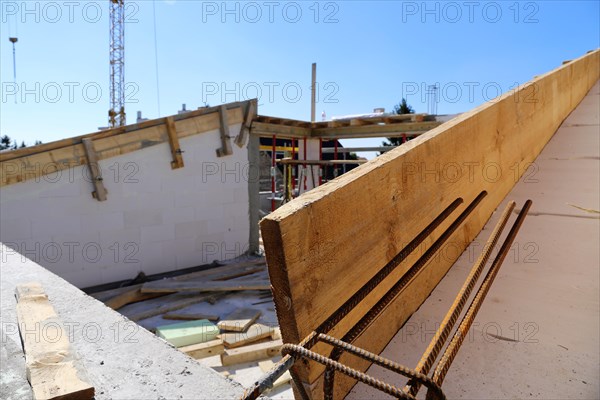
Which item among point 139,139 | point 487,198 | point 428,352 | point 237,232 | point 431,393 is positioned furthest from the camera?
point 237,232

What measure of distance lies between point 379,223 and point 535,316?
2.97 feet

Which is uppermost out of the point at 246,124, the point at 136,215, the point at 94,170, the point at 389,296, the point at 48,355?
the point at 246,124

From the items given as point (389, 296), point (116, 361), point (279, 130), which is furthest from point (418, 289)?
point (279, 130)

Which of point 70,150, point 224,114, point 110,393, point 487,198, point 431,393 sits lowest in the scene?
A: point 110,393

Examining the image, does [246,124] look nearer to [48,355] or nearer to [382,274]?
[48,355]

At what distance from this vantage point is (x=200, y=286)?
7.00m

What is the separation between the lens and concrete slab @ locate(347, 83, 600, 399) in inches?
53.1

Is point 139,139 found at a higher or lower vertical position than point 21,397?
higher

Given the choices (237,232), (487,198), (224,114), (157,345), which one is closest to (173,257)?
(237,232)

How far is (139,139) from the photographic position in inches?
292

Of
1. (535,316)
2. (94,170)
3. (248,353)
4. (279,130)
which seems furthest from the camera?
(279,130)

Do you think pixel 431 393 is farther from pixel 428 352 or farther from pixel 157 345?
pixel 157 345

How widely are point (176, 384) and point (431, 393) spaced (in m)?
1.16

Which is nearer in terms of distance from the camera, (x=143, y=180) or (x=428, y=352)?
(x=428, y=352)
